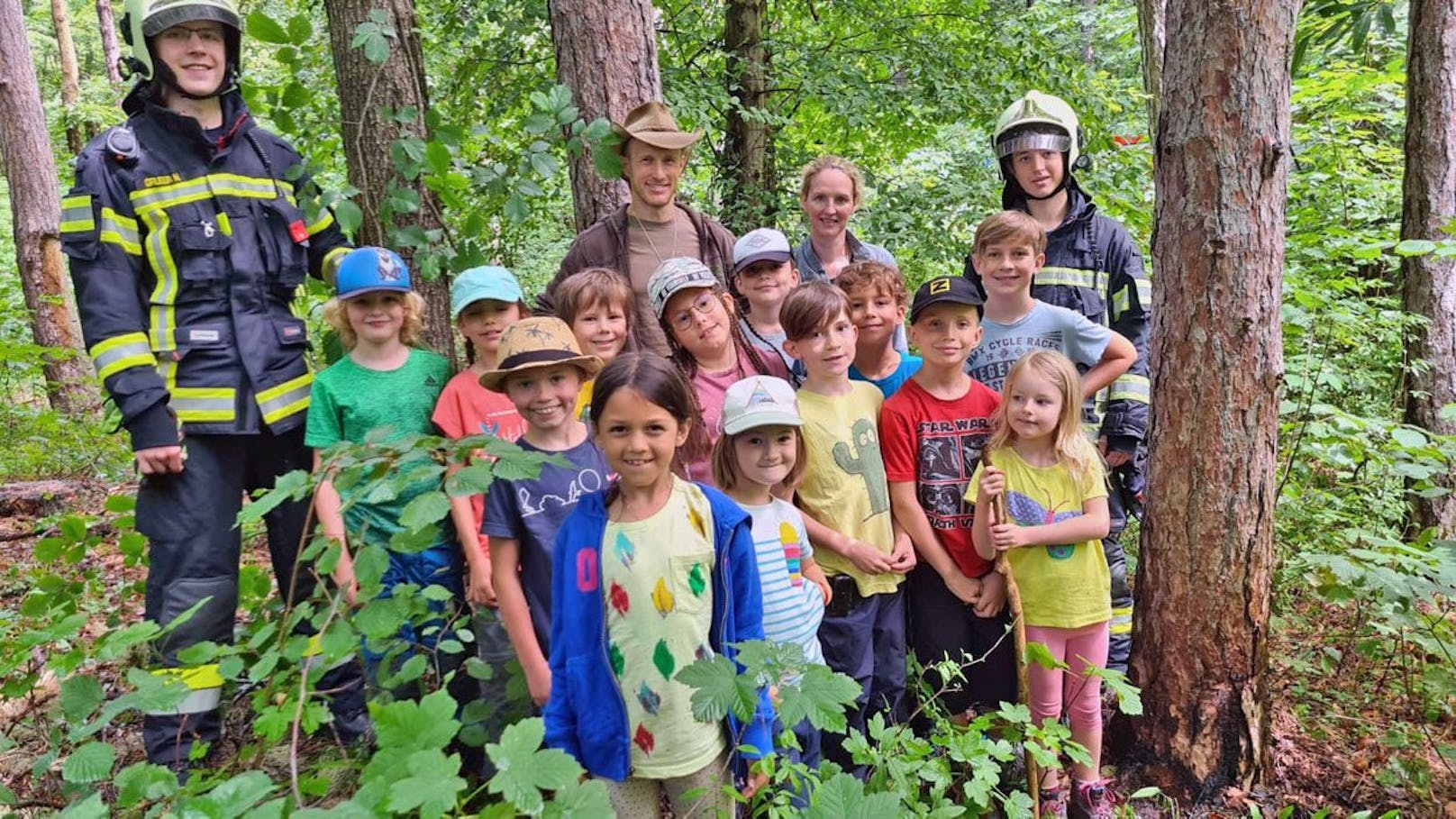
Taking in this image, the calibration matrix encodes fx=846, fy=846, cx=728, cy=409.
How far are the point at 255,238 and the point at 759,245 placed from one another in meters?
1.74

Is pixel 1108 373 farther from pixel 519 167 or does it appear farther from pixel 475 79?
pixel 475 79

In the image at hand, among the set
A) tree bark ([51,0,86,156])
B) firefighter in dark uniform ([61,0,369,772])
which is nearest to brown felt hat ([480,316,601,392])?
firefighter in dark uniform ([61,0,369,772])

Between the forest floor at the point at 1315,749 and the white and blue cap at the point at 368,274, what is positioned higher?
the white and blue cap at the point at 368,274

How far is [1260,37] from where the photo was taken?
8.66 ft

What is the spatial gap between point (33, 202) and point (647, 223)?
904 cm

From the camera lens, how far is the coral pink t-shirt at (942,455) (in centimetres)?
282

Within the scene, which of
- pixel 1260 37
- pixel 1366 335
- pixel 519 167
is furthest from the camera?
pixel 1366 335

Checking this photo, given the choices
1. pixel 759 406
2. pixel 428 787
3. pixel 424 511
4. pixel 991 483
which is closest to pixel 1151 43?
pixel 991 483

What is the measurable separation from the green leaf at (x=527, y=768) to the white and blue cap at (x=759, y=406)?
1.13m

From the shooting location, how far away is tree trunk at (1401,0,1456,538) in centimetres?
502

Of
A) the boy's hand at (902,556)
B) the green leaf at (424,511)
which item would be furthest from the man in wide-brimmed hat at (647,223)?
the green leaf at (424,511)

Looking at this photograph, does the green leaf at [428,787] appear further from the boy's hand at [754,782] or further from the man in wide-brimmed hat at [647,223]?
the man in wide-brimmed hat at [647,223]

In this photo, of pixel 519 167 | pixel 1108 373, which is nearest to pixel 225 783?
pixel 519 167

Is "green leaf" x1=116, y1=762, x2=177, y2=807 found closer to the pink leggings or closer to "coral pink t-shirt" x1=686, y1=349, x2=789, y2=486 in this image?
"coral pink t-shirt" x1=686, y1=349, x2=789, y2=486
